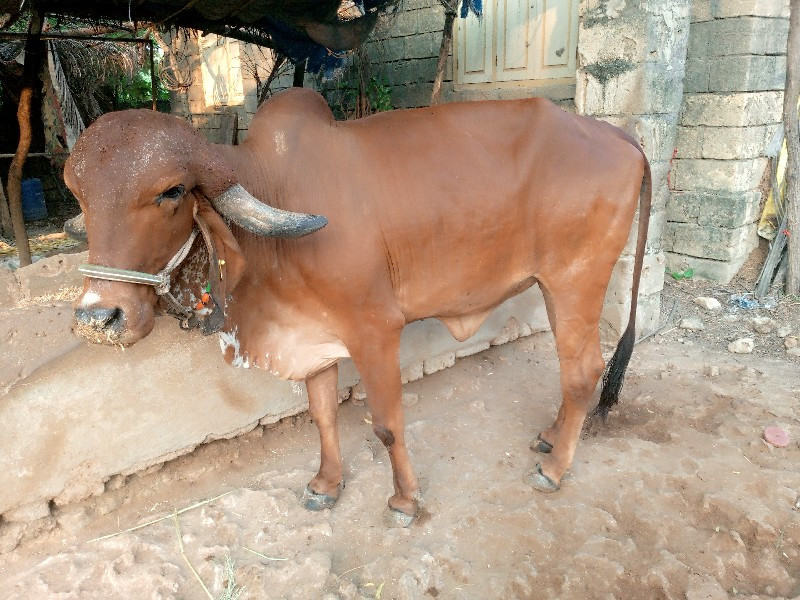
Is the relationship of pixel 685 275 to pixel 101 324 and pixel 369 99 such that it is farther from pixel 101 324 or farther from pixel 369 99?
pixel 101 324

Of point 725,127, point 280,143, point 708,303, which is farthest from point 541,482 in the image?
point 725,127

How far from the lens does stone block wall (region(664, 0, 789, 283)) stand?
4508mm

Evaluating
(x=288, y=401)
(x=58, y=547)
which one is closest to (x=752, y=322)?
(x=288, y=401)

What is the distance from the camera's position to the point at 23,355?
2309 millimetres

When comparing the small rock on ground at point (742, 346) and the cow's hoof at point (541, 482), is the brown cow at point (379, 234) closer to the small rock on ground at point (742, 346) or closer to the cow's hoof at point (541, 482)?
the cow's hoof at point (541, 482)

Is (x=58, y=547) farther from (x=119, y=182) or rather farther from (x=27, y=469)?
(x=119, y=182)

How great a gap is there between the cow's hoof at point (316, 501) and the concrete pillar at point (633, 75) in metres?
2.37

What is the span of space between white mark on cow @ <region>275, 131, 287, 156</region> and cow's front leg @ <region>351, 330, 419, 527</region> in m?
0.77

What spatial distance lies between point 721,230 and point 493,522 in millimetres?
3576

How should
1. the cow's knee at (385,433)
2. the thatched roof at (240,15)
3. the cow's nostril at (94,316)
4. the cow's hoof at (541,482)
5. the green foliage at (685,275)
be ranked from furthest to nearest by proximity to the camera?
1. the green foliage at (685,275)
2. the thatched roof at (240,15)
3. the cow's hoof at (541,482)
4. the cow's knee at (385,433)
5. the cow's nostril at (94,316)

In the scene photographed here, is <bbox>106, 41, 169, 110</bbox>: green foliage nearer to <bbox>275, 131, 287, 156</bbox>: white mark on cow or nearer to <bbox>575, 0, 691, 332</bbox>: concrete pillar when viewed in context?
<bbox>575, 0, 691, 332</bbox>: concrete pillar

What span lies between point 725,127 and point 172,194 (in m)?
4.49

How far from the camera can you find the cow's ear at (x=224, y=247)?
6.08ft

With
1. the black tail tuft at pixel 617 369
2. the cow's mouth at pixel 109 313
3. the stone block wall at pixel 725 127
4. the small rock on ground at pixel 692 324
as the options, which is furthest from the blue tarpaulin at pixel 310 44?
the cow's mouth at pixel 109 313
